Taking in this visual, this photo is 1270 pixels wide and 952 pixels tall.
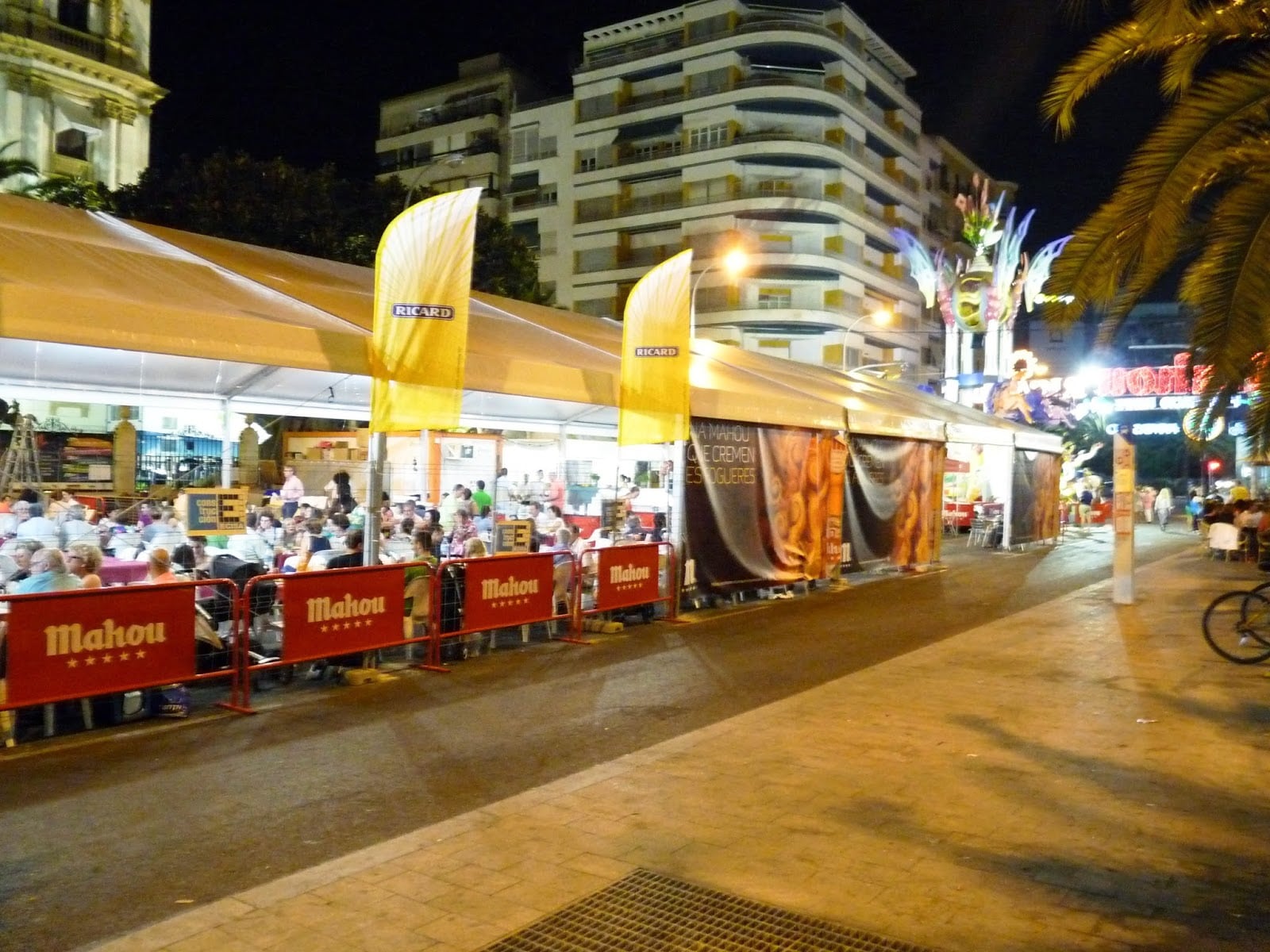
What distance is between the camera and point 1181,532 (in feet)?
119

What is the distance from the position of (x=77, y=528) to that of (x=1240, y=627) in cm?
1168

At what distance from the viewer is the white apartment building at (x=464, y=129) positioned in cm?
6825

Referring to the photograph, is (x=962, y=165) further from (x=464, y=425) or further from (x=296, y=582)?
(x=296, y=582)

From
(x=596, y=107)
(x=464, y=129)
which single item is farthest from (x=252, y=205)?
(x=464, y=129)

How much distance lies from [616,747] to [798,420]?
897cm

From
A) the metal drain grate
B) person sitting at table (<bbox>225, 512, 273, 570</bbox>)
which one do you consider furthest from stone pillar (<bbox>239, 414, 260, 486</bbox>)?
the metal drain grate

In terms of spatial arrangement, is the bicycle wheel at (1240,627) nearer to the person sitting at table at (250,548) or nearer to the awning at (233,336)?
the awning at (233,336)

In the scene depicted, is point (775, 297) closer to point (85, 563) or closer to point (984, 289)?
point (984, 289)

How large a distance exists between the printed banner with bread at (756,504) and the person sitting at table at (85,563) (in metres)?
7.37

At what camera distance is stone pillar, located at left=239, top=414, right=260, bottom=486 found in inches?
582

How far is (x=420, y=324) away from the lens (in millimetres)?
9633

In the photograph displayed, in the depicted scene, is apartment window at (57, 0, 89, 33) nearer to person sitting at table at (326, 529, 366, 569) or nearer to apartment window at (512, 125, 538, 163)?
apartment window at (512, 125, 538, 163)

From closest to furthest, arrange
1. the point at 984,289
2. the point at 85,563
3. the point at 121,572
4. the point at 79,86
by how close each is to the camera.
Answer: the point at 85,563
the point at 121,572
the point at 984,289
the point at 79,86

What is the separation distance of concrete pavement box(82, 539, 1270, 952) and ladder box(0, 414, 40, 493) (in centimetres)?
721
